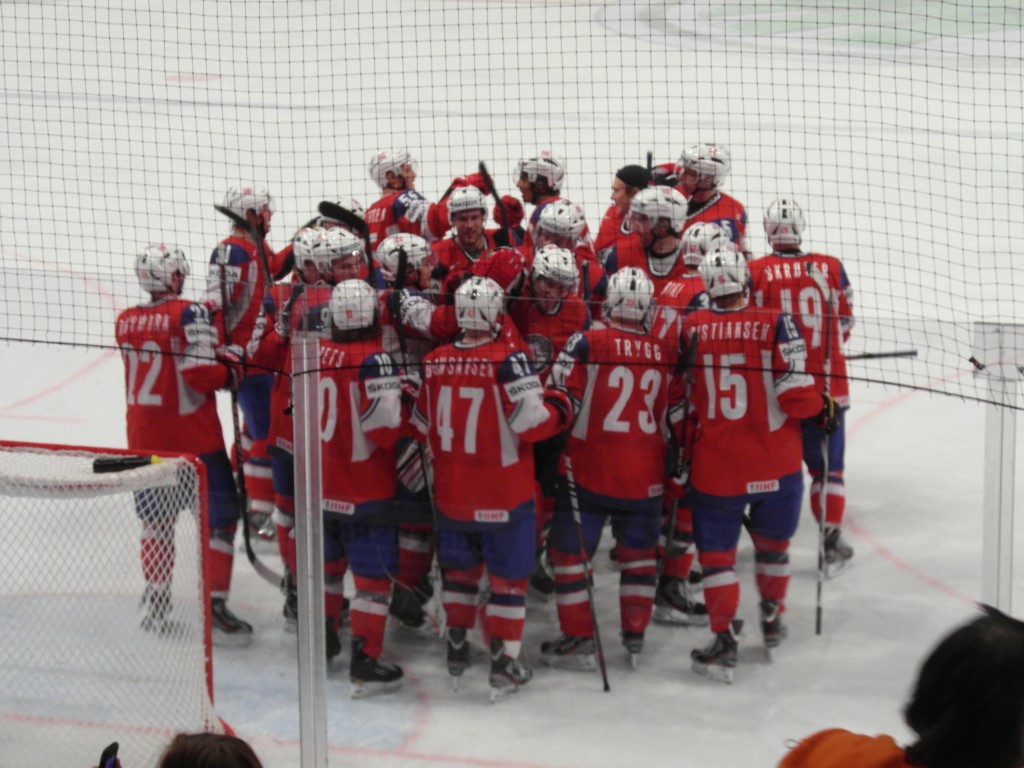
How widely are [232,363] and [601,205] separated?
5569 millimetres

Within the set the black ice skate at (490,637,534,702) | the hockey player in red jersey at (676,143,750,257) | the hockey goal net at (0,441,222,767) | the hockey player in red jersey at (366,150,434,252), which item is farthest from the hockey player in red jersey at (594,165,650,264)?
the hockey goal net at (0,441,222,767)

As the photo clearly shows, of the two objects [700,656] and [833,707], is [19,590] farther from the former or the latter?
[833,707]

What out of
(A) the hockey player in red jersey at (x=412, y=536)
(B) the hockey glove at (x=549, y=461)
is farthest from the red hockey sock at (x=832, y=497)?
(A) the hockey player in red jersey at (x=412, y=536)

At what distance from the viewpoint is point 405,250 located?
5.05 meters

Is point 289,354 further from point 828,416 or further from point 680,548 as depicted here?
point 828,416

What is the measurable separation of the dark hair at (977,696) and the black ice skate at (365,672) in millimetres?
2610

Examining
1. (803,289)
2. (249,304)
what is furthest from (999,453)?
(249,304)

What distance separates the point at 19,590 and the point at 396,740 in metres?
1.08

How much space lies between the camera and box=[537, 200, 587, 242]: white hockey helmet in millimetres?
5207

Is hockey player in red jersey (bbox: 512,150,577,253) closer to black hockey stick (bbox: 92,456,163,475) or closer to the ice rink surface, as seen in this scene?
the ice rink surface

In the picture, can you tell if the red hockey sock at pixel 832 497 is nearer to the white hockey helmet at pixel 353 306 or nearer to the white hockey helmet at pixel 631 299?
the white hockey helmet at pixel 631 299

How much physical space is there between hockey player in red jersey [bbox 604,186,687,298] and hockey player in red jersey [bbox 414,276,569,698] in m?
1.11

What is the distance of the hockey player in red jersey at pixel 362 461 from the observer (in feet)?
13.3

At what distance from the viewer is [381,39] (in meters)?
12.5
